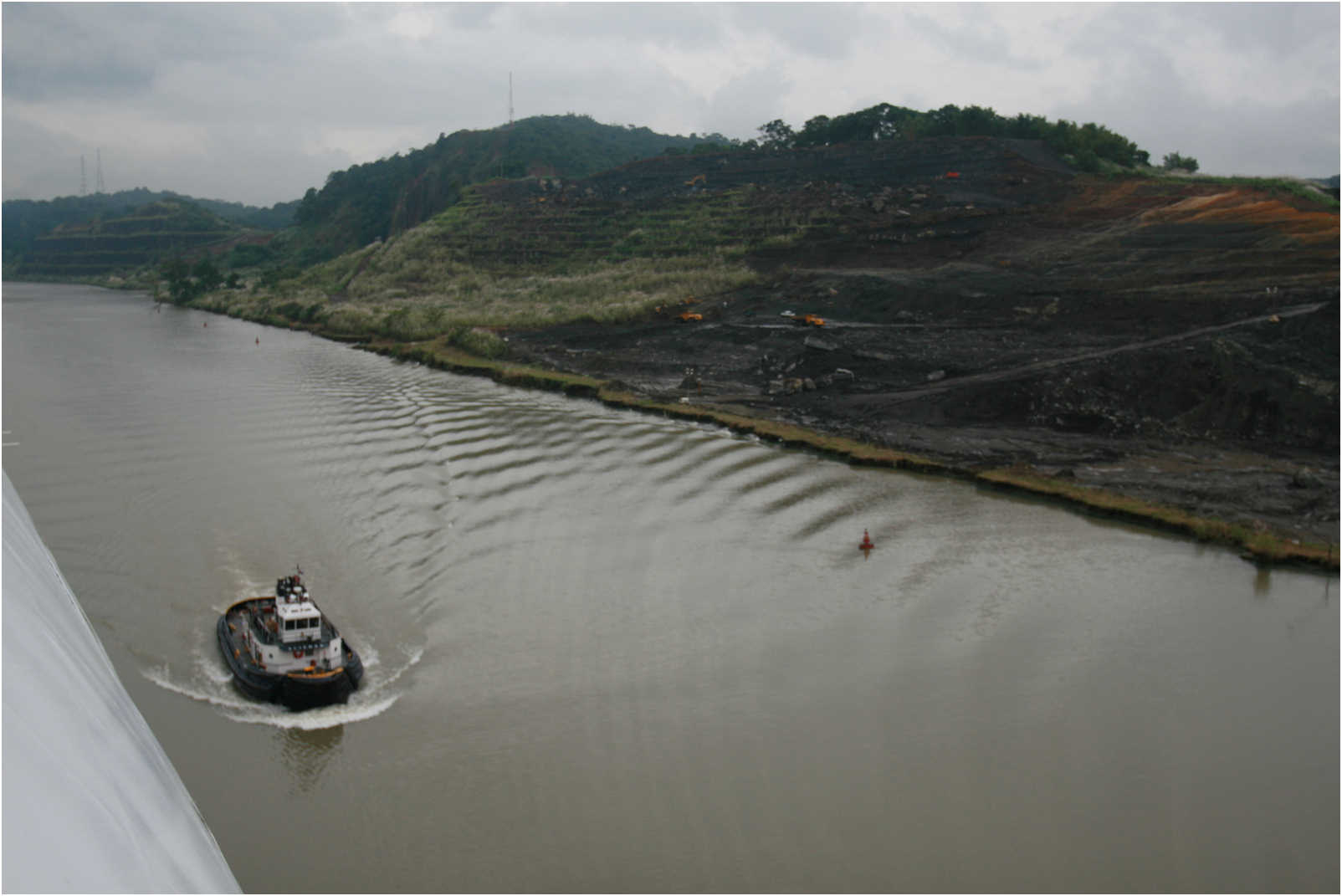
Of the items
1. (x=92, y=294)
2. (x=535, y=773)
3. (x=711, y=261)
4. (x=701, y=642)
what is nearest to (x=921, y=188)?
(x=711, y=261)

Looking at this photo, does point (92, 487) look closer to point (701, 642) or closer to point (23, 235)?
point (701, 642)

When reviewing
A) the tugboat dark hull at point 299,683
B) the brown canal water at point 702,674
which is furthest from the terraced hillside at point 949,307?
the tugboat dark hull at point 299,683

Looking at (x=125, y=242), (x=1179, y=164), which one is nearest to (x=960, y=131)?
(x=1179, y=164)

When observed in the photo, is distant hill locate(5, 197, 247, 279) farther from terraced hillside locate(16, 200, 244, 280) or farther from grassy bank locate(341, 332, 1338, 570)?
grassy bank locate(341, 332, 1338, 570)

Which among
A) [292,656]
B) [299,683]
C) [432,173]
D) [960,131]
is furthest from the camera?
[432,173]

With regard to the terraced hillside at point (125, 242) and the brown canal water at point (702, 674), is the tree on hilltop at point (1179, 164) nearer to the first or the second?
the brown canal water at point (702, 674)

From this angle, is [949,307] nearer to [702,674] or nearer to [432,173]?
[702,674]

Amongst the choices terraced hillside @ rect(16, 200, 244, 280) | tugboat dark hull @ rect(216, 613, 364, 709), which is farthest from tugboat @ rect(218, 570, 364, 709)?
terraced hillside @ rect(16, 200, 244, 280)
